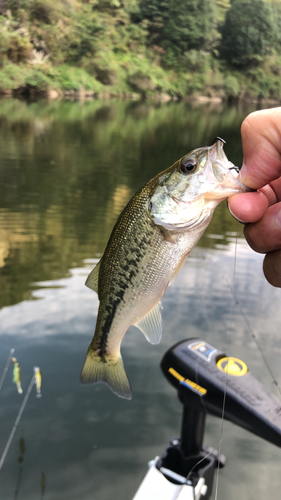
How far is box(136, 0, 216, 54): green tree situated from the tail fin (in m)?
74.3

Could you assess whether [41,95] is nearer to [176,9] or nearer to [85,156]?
[85,156]

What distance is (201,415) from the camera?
4000 millimetres

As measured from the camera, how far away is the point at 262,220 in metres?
2.18

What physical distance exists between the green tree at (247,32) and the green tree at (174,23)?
5822 mm

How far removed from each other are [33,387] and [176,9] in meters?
76.3

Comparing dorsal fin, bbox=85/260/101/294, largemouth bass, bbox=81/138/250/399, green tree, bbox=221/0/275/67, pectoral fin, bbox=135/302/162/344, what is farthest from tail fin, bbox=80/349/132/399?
green tree, bbox=221/0/275/67

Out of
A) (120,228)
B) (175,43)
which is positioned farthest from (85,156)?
(175,43)

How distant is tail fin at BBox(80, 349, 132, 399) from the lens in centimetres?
221

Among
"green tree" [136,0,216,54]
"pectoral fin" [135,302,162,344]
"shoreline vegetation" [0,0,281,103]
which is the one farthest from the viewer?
"green tree" [136,0,216,54]

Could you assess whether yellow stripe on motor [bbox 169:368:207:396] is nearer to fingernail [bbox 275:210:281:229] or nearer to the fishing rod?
the fishing rod


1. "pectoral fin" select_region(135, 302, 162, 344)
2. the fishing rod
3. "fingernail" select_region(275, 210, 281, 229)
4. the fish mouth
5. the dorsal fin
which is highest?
the fish mouth

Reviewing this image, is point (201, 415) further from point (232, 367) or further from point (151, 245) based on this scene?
point (151, 245)

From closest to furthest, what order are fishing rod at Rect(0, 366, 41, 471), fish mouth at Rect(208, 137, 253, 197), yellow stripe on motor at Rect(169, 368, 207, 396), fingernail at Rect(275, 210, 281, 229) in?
1. fish mouth at Rect(208, 137, 253, 197)
2. fingernail at Rect(275, 210, 281, 229)
3. yellow stripe on motor at Rect(169, 368, 207, 396)
4. fishing rod at Rect(0, 366, 41, 471)

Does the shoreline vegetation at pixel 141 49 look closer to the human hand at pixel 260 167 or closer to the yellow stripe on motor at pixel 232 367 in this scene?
Result: the yellow stripe on motor at pixel 232 367
